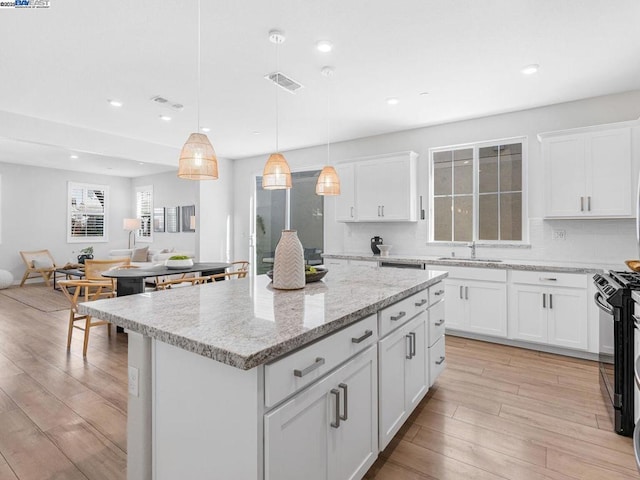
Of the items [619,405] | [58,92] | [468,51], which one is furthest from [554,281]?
[58,92]

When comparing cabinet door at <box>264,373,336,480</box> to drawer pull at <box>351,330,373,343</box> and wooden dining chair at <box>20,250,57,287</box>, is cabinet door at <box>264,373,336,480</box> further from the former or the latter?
wooden dining chair at <box>20,250,57,287</box>

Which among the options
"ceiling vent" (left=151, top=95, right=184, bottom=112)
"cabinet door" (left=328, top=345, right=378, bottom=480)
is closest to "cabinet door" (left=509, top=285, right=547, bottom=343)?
"cabinet door" (left=328, top=345, right=378, bottom=480)

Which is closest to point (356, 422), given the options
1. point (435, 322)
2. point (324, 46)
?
point (435, 322)

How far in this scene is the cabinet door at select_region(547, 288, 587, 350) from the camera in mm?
3459

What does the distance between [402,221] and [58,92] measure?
4.36 metres

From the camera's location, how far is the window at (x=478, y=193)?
4422 millimetres

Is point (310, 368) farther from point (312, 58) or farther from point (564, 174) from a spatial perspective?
point (564, 174)

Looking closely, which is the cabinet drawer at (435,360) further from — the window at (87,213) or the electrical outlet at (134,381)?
the window at (87,213)

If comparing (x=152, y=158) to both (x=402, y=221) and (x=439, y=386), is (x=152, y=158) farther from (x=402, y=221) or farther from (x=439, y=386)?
(x=439, y=386)

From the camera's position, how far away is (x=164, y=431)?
1.42 metres

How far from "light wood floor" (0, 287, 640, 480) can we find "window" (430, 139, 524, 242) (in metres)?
1.65

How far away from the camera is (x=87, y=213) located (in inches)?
373

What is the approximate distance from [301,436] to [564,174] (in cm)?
386

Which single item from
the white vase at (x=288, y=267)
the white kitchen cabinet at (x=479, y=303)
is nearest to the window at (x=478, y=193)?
the white kitchen cabinet at (x=479, y=303)
